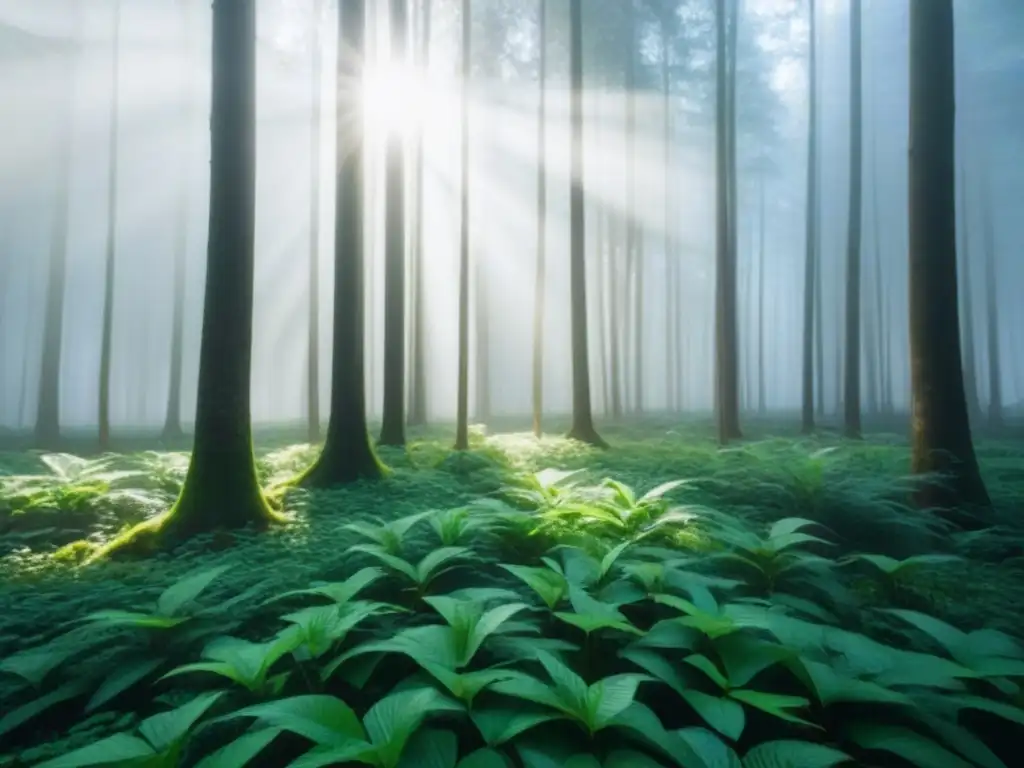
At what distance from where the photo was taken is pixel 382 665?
3340 millimetres

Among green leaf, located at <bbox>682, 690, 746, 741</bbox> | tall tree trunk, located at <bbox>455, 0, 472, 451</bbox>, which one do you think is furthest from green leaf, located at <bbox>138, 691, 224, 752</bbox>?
tall tree trunk, located at <bbox>455, 0, 472, 451</bbox>

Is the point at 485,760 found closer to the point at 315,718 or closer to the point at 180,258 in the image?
the point at 315,718

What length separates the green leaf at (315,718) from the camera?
2.32 metres

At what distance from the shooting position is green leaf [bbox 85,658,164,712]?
3.08 m

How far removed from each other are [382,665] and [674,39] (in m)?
25.1

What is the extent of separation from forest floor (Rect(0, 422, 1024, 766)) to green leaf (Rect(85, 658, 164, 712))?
1.8 inches

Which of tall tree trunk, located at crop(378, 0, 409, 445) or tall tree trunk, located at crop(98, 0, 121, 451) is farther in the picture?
tall tree trunk, located at crop(98, 0, 121, 451)

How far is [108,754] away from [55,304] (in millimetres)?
22755

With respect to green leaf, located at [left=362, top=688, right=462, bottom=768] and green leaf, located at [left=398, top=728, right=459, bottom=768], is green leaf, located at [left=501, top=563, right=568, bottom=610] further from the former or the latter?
green leaf, located at [left=398, top=728, right=459, bottom=768]

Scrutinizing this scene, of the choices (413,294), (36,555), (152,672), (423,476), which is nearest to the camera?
(152,672)

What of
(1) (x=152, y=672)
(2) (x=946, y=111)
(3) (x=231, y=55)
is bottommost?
(1) (x=152, y=672)

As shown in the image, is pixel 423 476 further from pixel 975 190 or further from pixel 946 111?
pixel 975 190

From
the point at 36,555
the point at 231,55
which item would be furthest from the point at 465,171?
the point at 36,555

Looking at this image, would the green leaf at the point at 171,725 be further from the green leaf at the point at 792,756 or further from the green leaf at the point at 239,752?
the green leaf at the point at 792,756
